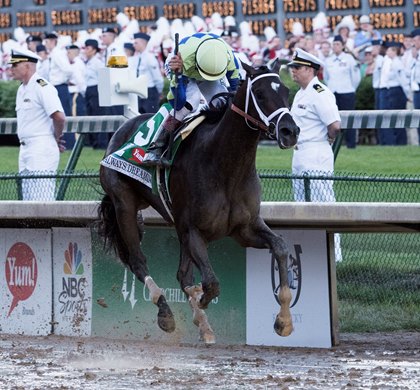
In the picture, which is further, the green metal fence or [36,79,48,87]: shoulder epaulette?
[36,79,48,87]: shoulder epaulette

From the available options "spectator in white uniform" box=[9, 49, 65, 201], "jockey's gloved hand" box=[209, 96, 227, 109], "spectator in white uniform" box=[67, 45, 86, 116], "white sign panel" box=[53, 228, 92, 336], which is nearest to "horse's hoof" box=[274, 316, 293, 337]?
"jockey's gloved hand" box=[209, 96, 227, 109]

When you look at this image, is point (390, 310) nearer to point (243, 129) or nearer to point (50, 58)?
point (243, 129)

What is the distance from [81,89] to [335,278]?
574 inches

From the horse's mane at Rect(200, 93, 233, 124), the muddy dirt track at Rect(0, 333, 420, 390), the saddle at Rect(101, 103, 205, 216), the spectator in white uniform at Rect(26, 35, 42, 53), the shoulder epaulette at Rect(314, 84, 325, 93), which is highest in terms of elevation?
the spectator in white uniform at Rect(26, 35, 42, 53)

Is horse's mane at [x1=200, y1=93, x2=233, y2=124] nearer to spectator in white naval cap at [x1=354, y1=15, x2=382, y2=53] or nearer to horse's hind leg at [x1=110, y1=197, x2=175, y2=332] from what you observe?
horse's hind leg at [x1=110, y1=197, x2=175, y2=332]

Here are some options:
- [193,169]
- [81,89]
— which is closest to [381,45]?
[81,89]

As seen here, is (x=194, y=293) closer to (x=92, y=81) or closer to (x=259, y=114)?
(x=259, y=114)

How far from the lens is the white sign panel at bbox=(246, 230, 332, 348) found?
10266 mm

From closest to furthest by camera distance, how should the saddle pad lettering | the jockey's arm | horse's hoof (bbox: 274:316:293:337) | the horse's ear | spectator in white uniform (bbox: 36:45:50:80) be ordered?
the horse's ear, horse's hoof (bbox: 274:316:293:337), the jockey's arm, the saddle pad lettering, spectator in white uniform (bbox: 36:45:50:80)

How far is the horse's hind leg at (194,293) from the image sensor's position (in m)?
9.52

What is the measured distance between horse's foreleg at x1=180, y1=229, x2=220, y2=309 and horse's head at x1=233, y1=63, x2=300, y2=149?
866 millimetres

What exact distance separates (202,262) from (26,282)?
2568 millimetres

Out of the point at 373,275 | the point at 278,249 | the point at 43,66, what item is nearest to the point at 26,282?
the point at 373,275

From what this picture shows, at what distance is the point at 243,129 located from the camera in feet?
29.8
